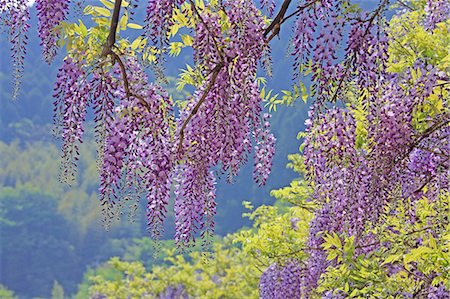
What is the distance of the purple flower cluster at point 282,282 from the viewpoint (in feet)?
23.4

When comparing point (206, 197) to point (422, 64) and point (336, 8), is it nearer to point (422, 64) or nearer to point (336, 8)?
point (336, 8)

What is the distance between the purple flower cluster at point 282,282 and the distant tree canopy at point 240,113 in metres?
2.21

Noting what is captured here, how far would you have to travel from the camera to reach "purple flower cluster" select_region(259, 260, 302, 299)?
23.4 feet

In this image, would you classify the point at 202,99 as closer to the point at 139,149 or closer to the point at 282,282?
the point at 139,149

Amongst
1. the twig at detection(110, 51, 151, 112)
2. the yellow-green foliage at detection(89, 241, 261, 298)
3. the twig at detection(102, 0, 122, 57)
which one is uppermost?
the yellow-green foliage at detection(89, 241, 261, 298)

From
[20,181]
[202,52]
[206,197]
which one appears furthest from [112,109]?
[20,181]

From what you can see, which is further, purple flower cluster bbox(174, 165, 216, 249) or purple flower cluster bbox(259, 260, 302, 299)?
purple flower cluster bbox(259, 260, 302, 299)

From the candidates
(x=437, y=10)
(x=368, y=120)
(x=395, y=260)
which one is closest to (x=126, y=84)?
(x=368, y=120)

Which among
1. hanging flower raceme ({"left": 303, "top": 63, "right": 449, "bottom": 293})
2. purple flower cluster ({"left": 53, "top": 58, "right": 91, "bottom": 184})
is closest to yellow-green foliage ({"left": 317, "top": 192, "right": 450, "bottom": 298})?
hanging flower raceme ({"left": 303, "top": 63, "right": 449, "bottom": 293})

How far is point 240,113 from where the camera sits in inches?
141

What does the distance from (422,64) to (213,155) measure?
1.41 m

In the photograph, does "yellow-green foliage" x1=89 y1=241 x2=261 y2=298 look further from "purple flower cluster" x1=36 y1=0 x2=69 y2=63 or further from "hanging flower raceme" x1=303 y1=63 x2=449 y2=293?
"purple flower cluster" x1=36 y1=0 x2=69 y2=63

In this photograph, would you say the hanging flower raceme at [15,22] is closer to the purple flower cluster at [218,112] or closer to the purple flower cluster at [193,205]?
the purple flower cluster at [218,112]

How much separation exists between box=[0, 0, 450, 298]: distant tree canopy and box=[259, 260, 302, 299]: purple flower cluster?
2.21 m
